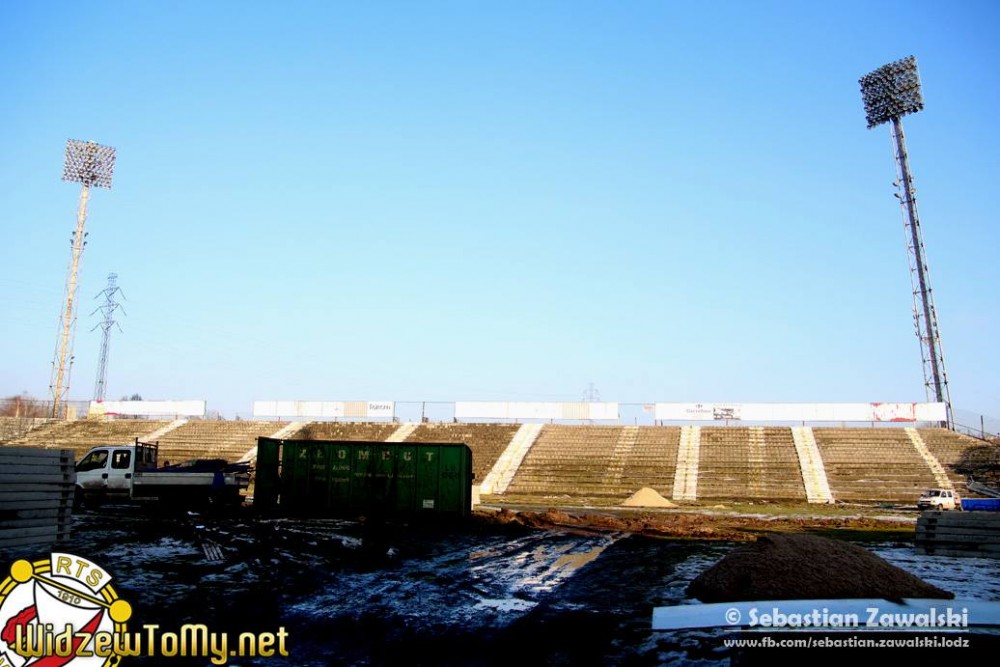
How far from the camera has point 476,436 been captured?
57.5 meters

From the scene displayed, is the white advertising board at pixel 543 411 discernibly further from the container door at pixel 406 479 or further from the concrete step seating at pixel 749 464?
the container door at pixel 406 479

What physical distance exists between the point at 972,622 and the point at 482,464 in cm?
4337

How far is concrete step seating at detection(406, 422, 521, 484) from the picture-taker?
53491 mm

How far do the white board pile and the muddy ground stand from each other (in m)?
0.46

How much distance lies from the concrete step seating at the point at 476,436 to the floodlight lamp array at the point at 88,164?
117 ft

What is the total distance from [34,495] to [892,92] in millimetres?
60212

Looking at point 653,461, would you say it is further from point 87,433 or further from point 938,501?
point 87,433

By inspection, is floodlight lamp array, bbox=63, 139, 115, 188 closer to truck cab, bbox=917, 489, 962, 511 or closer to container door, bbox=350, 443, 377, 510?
container door, bbox=350, 443, 377, 510

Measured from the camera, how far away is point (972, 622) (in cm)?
868

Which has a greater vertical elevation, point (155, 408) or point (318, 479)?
point (155, 408)

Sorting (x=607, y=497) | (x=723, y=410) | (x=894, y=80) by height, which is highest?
(x=894, y=80)

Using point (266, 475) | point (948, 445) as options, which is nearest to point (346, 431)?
point (266, 475)

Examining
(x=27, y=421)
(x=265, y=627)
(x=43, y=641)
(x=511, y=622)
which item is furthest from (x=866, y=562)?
(x=27, y=421)

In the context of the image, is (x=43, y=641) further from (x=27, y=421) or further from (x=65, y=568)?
(x=27, y=421)
